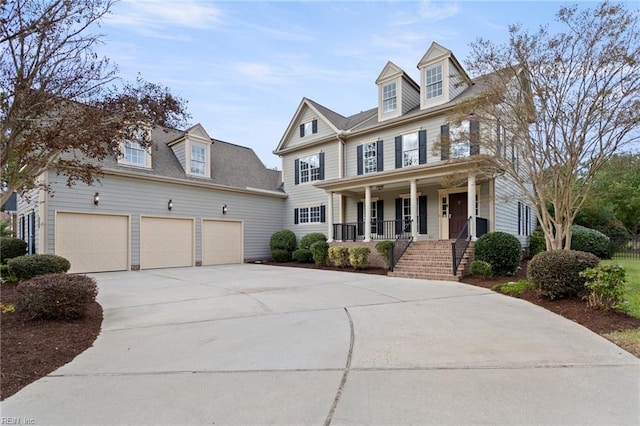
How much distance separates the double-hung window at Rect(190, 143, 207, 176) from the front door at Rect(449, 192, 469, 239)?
1199 cm

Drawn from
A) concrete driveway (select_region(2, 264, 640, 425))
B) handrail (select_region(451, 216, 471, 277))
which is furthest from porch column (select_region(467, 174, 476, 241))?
concrete driveway (select_region(2, 264, 640, 425))

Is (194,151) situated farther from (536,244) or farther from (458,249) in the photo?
(536,244)

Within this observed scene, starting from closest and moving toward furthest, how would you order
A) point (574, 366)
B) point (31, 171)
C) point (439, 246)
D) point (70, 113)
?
point (574, 366) < point (70, 113) < point (31, 171) < point (439, 246)

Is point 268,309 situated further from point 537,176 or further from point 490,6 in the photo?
point 490,6

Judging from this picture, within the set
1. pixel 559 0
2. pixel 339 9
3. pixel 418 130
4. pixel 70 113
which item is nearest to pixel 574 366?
pixel 70 113

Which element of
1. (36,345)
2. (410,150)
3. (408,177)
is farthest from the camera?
(410,150)

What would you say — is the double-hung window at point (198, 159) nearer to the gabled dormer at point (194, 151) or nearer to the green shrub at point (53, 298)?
the gabled dormer at point (194, 151)

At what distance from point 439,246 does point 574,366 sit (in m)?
8.90

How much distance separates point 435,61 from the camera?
47.2ft

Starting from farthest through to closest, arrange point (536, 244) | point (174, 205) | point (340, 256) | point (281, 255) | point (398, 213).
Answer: point (281, 255)
point (398, 213)
point (174, 205)
point (536, 244)
point (340, 256)

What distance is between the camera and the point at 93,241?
43.2 ft

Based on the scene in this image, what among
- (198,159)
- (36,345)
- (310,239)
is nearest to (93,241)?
(198,159)

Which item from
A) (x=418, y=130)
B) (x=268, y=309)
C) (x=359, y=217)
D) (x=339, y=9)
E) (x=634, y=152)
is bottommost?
(x=268, y=309)

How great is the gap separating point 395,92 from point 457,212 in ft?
20.7
